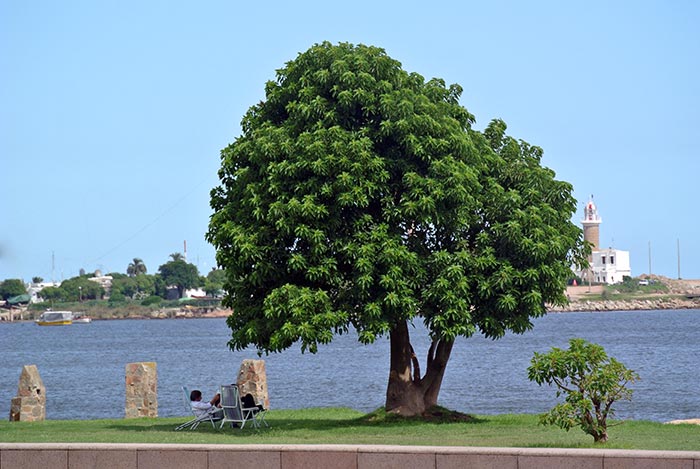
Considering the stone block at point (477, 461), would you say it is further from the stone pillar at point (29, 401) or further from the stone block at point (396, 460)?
the stone pillar at point (29, 401)

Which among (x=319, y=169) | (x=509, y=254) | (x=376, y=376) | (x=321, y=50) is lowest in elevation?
(x=376, y=376)

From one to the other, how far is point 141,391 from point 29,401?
9.16 feet

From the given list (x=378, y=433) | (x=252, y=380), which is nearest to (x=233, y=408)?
(x=378, y=433)

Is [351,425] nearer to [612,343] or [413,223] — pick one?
[413,223]

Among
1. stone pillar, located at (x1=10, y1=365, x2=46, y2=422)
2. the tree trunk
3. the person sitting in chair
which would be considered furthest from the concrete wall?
stone pillar, located at (x1=10, y1=365, x2=46, y2=422)

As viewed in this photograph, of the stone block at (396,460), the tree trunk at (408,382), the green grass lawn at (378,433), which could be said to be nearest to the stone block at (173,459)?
the stone block at (396,460)

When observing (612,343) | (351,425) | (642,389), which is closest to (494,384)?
(642,389)

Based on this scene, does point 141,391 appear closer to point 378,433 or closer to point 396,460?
point 378,433

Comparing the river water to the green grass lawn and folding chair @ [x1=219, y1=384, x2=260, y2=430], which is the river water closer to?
the green grass lawn

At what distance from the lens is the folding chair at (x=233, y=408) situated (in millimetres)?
23422

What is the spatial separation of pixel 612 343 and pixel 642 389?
46276mm

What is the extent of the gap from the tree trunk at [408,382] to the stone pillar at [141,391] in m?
7.77

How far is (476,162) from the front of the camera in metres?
24.6

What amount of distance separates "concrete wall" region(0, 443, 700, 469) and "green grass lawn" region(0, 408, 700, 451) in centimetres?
300
